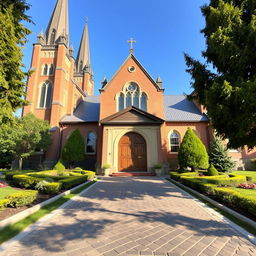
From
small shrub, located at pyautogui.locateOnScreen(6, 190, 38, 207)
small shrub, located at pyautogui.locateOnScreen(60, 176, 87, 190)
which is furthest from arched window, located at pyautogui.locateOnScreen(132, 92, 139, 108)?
small shrub, located at pyautogui.locateOnScreen(6, 190, 38, 207)

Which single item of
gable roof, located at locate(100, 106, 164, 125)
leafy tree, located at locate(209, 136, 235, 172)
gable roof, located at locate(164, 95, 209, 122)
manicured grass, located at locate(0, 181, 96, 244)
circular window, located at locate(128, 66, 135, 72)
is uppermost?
circular window, located at locate(128, 66, 135, 72)

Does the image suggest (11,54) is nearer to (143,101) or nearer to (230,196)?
(230,196)

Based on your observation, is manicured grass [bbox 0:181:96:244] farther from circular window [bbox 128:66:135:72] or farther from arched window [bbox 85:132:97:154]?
circular window [bbox 128:66:135:72]

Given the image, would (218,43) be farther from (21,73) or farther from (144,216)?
(21,73)

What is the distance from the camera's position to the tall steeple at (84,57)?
38.3 metres

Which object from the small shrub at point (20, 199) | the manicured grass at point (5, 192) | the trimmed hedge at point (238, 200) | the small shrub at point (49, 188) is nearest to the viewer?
the trimmed hedge at point (238, 200)

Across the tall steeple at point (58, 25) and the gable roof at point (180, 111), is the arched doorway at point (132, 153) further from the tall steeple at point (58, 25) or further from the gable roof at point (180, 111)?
the tall steeple at point (58, 25)

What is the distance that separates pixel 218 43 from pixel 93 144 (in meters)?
17.6

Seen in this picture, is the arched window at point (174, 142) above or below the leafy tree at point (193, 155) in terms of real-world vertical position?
above

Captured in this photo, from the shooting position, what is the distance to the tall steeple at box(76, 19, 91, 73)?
38.3 m

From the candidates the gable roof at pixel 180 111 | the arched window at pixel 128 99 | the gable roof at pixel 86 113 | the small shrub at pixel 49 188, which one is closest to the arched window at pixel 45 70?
the gable roof at pixel 86 113

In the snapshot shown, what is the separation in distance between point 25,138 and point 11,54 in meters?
11.4

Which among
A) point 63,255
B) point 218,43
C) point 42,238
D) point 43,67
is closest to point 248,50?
point 218,43

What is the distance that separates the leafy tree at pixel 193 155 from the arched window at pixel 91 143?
1141cm
